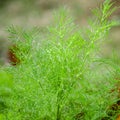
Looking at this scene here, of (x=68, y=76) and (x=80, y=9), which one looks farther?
(x=80, y=9)

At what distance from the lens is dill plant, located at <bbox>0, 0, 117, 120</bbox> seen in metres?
0.76

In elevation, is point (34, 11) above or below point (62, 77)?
above

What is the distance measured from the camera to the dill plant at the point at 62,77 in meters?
0.76

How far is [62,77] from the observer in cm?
75

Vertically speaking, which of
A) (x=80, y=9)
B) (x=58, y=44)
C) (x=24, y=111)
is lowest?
(x=24, y=111)

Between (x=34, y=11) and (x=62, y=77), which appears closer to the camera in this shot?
(x=62, y=77)

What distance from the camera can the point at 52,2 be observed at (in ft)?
8.12

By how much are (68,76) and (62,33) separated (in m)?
0.09

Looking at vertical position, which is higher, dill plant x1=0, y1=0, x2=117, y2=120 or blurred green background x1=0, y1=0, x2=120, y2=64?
blurred green background x1=0, y1=0, x2=120, y2=64

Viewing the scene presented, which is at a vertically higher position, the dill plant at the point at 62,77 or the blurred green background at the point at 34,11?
the blurred green background at the point at 34,11

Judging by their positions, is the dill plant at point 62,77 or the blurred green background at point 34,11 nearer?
the dill plant at point 62,77

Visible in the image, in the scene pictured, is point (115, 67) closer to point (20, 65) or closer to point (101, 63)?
point (101, 63)

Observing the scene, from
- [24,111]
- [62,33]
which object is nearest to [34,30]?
[62,33]

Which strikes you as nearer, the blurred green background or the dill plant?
the dill plant
